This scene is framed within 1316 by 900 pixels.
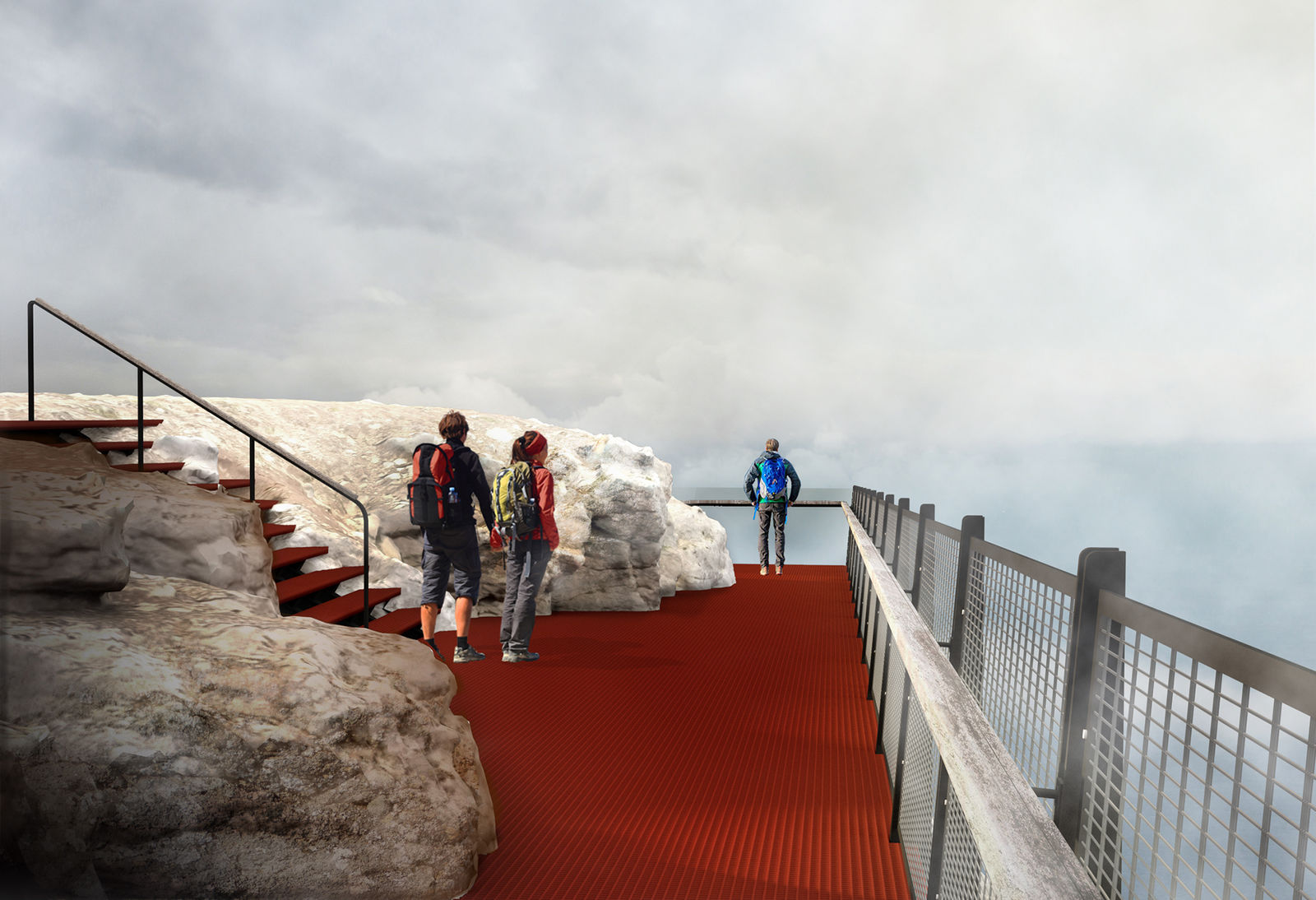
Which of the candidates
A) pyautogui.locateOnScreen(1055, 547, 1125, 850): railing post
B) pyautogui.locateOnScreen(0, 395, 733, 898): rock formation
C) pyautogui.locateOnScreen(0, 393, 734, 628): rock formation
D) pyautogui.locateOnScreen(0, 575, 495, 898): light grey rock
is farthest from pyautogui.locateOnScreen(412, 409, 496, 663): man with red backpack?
pyautogui.locateOnScreen(1055, 547, 1125, 850): railing post

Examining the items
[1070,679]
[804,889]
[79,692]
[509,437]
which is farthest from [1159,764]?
[509,437]

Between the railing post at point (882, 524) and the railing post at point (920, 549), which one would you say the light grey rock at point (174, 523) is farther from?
the railing post at point (882, 524)

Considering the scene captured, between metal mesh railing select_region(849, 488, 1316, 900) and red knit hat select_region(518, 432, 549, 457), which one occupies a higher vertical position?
red knit hat select_region(518, 432, 549, 457)

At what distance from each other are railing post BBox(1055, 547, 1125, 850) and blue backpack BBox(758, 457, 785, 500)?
8424 millimetres

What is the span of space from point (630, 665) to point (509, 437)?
6796 millimetres

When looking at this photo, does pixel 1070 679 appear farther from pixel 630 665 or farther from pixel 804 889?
pixel 630 665

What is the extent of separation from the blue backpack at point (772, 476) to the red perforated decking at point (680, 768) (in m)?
3.30

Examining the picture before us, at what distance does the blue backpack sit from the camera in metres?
9.97

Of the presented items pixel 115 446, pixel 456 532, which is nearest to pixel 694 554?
pixel 456 532

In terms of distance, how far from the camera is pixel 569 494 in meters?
8.58

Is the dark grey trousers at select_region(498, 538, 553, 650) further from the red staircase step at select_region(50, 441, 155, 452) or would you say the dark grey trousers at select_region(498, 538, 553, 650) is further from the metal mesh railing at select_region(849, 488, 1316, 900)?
the metal mesh railing at select_region(849, 488, 1316, 900)

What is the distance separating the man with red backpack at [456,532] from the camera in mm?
5441

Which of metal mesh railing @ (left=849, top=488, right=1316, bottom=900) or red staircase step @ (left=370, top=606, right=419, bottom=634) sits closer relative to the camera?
metal mesh railing @ (left=849, top=488, right=1316, bottom=900)

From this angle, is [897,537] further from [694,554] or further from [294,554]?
[294,554]
